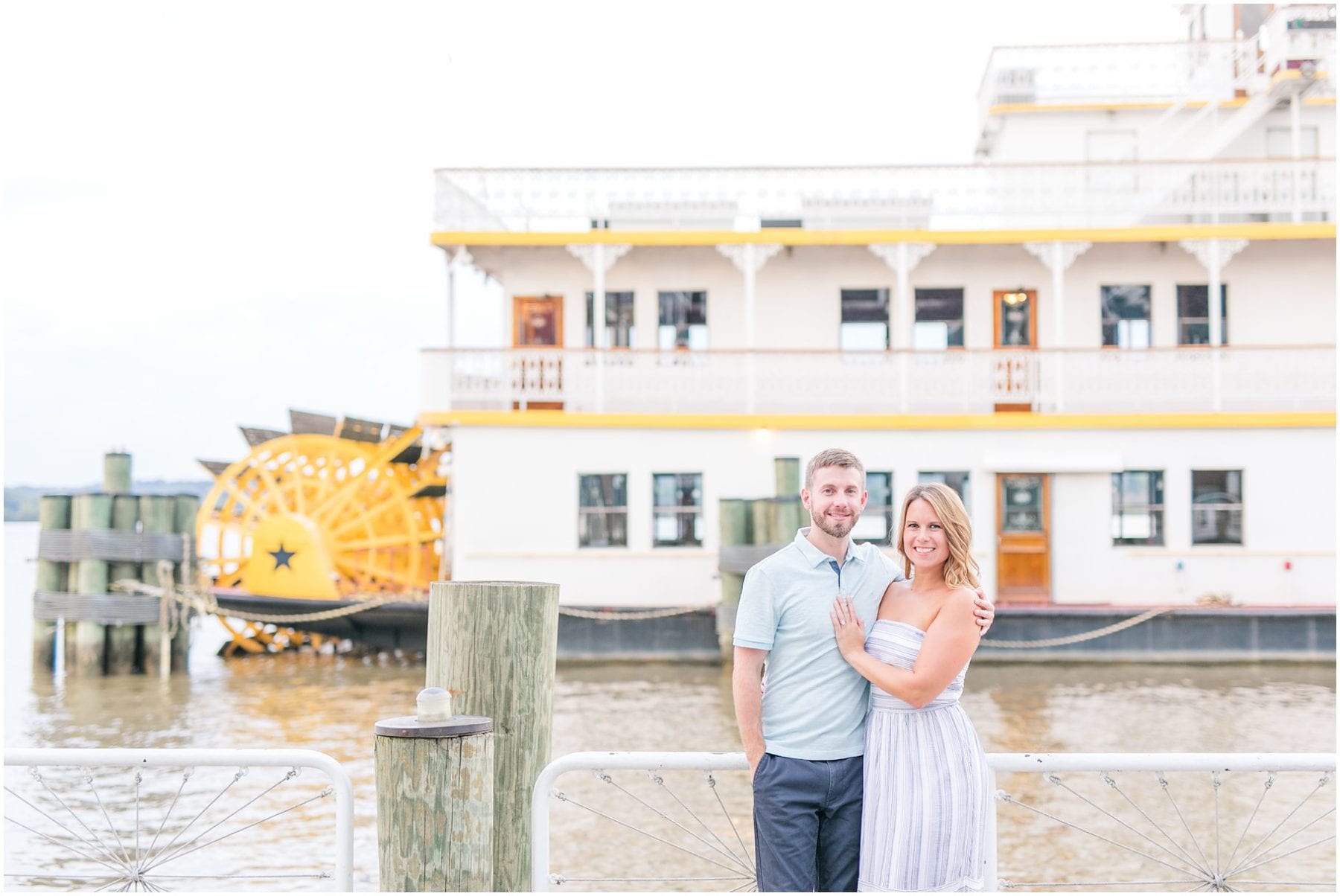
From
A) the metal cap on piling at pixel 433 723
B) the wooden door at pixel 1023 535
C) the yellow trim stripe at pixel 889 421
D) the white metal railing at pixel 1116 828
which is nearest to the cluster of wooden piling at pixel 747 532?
the yellow trim stripe at pixel 889 421

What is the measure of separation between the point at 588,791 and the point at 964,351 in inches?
335

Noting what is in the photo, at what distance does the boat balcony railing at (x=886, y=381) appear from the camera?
49.8 feet

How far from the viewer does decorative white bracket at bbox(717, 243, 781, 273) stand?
1548cm

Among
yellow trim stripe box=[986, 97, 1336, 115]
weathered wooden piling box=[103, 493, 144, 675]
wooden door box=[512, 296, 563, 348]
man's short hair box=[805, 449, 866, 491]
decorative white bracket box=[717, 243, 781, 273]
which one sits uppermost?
yellow trim stripe box=[986, 97, 1336, 115]

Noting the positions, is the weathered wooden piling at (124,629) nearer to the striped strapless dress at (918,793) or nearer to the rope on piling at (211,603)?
the rope on piling at (211,603)

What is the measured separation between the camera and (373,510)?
675 inches

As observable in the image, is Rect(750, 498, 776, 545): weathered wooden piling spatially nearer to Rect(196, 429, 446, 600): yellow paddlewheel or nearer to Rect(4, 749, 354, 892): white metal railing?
Rect(196, 429, 446, 600): yellow paddlewheel

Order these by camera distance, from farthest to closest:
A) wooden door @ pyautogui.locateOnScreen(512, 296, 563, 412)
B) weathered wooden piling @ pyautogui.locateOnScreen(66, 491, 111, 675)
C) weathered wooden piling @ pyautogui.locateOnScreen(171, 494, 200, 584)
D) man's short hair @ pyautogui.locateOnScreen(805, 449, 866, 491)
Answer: wooden door @ pyautogui.locateOnScreen(512, 296, 563, 412) → weathered wooden piling @ pyautogui.locateOnScreen(171, 494, 200, 584) → weathered wooden piling @ pyautogui.locateOnScreen(66, 491, 111, 675) → man's short hair @ pyautogui.locateOnScreen(805, 449, 866, 491)

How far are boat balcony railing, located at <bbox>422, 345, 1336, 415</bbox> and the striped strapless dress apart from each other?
39.4ft

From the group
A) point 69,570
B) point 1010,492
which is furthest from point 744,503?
point 69,570

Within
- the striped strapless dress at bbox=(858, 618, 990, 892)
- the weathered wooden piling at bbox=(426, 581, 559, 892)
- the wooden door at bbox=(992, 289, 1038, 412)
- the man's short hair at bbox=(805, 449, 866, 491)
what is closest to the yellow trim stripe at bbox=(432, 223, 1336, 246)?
the wooden door at bbox=(992, 289, 1038, 412)

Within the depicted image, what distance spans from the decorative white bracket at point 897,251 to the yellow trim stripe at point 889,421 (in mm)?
2031

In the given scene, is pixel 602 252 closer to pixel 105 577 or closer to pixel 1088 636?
pixel 105 577

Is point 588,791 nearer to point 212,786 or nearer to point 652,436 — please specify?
point 212,786
